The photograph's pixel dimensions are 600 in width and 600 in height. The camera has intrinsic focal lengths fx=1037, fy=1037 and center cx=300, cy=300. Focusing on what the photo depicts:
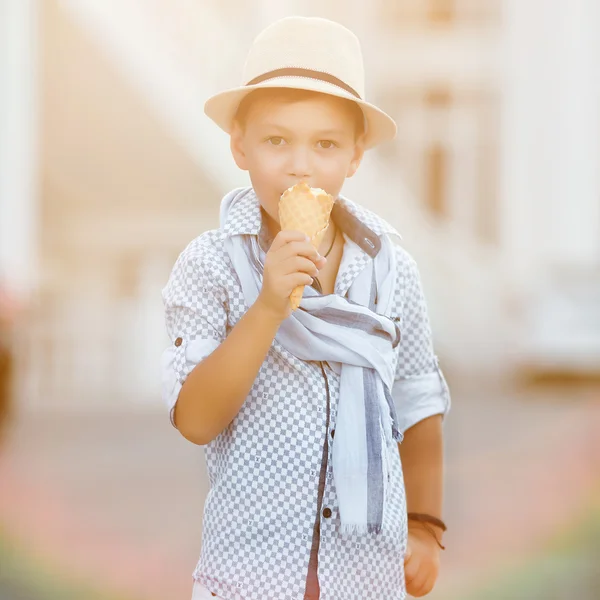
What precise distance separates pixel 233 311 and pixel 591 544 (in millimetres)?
4848

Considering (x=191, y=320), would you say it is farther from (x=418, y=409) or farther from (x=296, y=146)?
(x=418, y=409)

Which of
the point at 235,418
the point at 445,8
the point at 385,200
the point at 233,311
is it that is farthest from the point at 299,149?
the point at 445,8

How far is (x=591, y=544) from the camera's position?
6.12 meters

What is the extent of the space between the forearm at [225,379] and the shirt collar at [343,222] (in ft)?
0.88

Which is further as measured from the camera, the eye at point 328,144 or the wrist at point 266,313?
the eye at point 328,144

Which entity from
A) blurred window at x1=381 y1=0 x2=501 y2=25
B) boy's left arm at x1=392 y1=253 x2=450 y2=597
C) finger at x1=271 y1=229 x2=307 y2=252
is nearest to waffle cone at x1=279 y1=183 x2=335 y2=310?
finger at x1=271 y1=229 x2=307 y2=252

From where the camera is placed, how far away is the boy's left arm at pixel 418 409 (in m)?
2.06

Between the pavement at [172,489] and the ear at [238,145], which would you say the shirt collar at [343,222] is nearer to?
the ear at [238,145]

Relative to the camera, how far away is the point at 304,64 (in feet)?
6.21

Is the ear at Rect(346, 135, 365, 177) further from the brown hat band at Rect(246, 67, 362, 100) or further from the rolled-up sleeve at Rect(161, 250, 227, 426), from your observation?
the rolled-up sleeve at Rect(161, 250, 227, 426)

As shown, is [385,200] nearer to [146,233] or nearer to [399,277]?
[146,233]

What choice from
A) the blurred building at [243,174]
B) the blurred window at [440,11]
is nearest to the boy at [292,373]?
the blurred building at [243,174]

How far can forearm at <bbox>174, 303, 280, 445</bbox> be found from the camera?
1693 millimetres

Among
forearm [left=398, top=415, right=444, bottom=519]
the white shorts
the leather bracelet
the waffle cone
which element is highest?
the waffle cone
